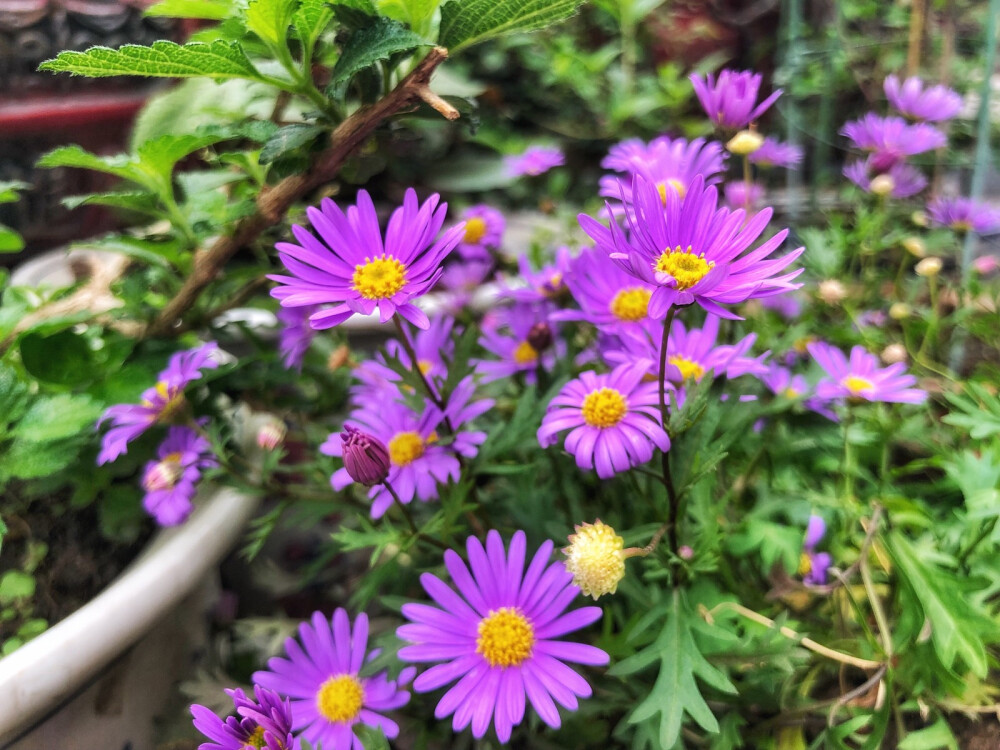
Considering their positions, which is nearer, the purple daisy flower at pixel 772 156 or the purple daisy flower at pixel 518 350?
the purple daisy flower at pixel 518 350

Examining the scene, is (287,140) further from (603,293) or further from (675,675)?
(675,675)

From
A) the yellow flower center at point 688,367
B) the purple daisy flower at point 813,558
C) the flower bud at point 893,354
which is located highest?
the yellow flower center at point 688,367

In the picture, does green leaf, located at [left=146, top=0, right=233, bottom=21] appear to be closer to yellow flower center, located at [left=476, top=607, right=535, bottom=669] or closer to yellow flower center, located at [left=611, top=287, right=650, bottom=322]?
yellow flower center, located at [left=611, top=287, right=650, bottom=322]

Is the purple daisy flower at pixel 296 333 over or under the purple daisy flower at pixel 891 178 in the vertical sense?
over

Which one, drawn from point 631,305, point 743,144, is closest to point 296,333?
point 631,305

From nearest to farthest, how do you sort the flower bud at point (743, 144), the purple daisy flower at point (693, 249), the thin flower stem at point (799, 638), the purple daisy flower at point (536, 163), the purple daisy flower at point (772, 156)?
the purple daisy flower at point (693, 249) < the thin flower stem at point (799, 638) < the flower bud at point (743, 144) < the purple daisy flower at point (772, 156) < the purple daisy flower at point (536, 163)

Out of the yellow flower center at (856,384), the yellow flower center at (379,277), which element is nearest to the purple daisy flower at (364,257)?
the yellow flower center at (379,277)

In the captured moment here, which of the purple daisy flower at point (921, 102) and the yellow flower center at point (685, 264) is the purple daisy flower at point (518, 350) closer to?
the yellow flower center at point (685, 264)
